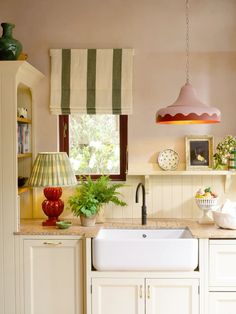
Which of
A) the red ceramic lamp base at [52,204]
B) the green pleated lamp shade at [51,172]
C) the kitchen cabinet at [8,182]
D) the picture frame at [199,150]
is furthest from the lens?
the picture frame at [199,150]

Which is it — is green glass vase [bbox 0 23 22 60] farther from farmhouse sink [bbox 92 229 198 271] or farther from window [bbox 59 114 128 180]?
farmhouse sink [bbox 92 229 198 271]

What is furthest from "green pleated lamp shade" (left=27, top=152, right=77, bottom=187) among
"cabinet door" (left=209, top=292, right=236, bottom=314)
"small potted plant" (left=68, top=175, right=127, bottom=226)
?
"cabinet door" (left=209, top=292, right=236, bottom=314)

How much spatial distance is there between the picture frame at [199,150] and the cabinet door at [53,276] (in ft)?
4.03

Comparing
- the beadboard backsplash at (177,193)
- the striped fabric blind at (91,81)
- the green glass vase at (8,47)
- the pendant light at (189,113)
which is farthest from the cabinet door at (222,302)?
the green glass vase at (8,47)

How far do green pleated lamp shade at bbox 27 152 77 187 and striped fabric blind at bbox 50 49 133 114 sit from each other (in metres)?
0.53

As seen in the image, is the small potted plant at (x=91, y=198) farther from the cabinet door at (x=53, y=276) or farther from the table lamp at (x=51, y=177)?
the cabinet door at (x=53, y=276)

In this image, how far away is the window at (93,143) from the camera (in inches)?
164

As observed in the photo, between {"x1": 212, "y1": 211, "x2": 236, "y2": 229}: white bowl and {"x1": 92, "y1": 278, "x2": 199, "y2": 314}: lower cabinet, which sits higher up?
{"x1": 212, "y1": 211, "x2": 236, "y2": 229}: white bowl

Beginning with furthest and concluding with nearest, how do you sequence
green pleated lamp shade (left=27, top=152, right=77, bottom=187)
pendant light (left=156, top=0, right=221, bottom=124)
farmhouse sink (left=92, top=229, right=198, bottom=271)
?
1. green pleated lamp shade (left=27, top=152, right=77, bottom=187)
2. farmhouse sink (left=92, top=229, right=198, bottom=271)
3. pendant light (left=156, top=0, right=221, bottom=124)

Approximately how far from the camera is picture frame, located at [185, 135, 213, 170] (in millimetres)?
4043

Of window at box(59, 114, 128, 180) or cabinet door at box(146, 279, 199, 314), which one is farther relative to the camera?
window at box(59, 114, 128, 180)

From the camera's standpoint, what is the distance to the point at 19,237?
349cm

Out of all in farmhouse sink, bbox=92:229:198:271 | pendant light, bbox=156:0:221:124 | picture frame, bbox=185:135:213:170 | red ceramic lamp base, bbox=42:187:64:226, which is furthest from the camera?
picture frame, bbox=185:135:213:170

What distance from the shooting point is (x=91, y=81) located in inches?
161
